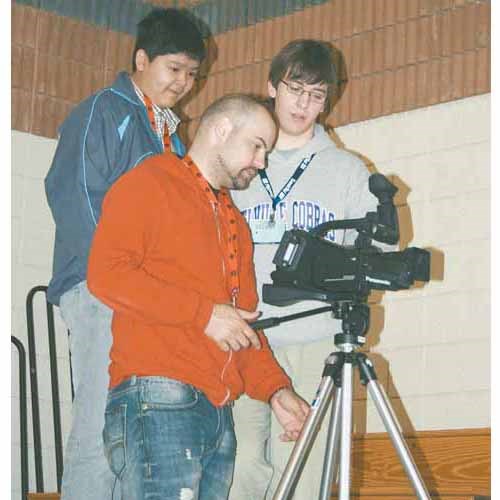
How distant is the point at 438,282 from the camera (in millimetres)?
4121

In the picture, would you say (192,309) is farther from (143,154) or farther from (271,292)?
(143,154)

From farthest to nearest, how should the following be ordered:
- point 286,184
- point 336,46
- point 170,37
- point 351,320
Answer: point 336,46, point 170,37, point 286,184, point 351,320

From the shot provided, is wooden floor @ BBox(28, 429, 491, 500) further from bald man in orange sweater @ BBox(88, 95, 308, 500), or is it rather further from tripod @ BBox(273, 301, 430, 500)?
bald man in orange sweater @ BBox(88, 95, 308, 500)

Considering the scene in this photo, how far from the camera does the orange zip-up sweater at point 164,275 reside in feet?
6.97

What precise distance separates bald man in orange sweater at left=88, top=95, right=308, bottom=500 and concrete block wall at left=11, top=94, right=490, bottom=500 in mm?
1736

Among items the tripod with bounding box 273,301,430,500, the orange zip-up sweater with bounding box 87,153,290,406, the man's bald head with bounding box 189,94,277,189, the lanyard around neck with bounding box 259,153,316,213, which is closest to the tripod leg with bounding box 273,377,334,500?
the tripod with bounding box 273,301,430,500

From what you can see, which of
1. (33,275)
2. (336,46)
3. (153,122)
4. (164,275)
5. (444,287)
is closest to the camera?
(164,275)

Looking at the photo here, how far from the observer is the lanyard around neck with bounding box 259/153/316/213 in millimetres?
2771

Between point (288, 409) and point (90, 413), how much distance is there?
58 cm

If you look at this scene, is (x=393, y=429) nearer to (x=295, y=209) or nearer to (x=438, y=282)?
(x=295, y=209)

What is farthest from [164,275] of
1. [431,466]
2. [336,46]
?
[336,46]

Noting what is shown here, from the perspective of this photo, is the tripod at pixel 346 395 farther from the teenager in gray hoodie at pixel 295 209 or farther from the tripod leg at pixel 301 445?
the teenager in gray hoodie at pixel 295 209

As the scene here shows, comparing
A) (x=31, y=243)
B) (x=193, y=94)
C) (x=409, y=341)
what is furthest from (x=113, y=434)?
(x=193, y=94)

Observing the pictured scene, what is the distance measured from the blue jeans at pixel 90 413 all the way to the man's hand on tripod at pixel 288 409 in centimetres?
51
